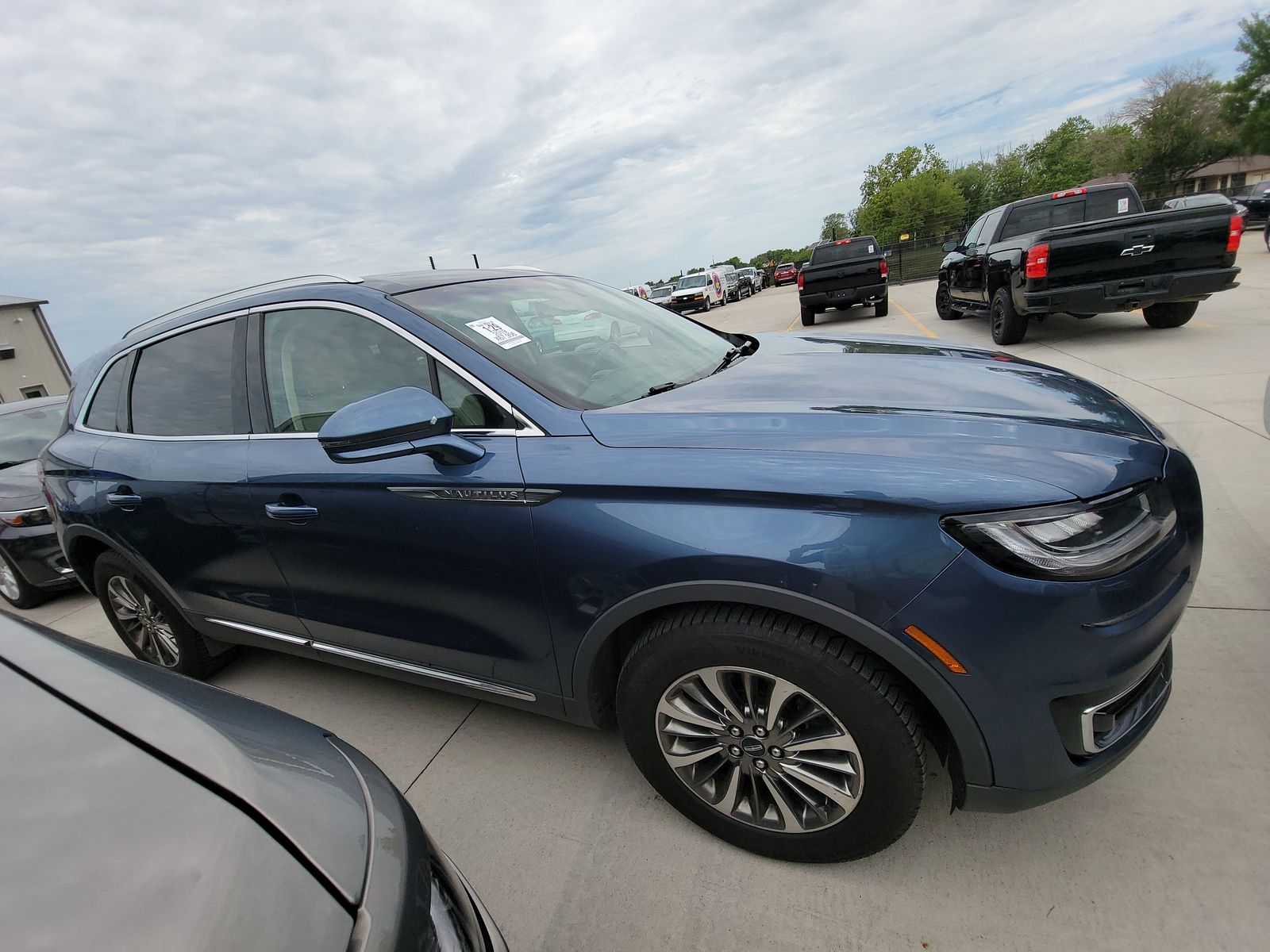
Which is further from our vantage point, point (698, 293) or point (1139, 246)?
point (698, 293)

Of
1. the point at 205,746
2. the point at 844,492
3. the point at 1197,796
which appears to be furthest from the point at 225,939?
the point at 1197,796

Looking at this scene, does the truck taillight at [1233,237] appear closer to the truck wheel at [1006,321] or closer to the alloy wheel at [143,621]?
the truck wheel at [1006,321]

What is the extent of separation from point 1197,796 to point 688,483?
1778 millimetres

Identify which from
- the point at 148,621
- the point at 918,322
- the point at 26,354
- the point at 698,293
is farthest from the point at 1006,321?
the point at 26,354

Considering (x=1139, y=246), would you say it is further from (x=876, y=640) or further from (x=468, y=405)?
(x=468, y=405)

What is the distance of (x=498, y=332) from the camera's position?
221cm

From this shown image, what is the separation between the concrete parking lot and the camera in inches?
64.1

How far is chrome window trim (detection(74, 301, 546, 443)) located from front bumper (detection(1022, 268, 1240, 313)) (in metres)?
7.69

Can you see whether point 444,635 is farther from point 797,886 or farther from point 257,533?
point 797,886

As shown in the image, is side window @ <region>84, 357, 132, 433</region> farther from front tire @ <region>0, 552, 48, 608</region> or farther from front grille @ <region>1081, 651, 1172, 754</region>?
front grille @ <region>1081, 651, 1172, 754</region>

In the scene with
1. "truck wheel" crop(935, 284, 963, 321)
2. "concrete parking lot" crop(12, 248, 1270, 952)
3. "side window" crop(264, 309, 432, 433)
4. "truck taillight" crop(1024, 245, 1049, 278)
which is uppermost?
"side window" crop(264, 309, 432, 433)

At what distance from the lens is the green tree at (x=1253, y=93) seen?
39.2 m

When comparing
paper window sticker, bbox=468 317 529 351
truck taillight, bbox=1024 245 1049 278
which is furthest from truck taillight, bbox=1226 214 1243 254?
paper window sticker, bbox=468 317 529 351

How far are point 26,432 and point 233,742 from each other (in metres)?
6.54
